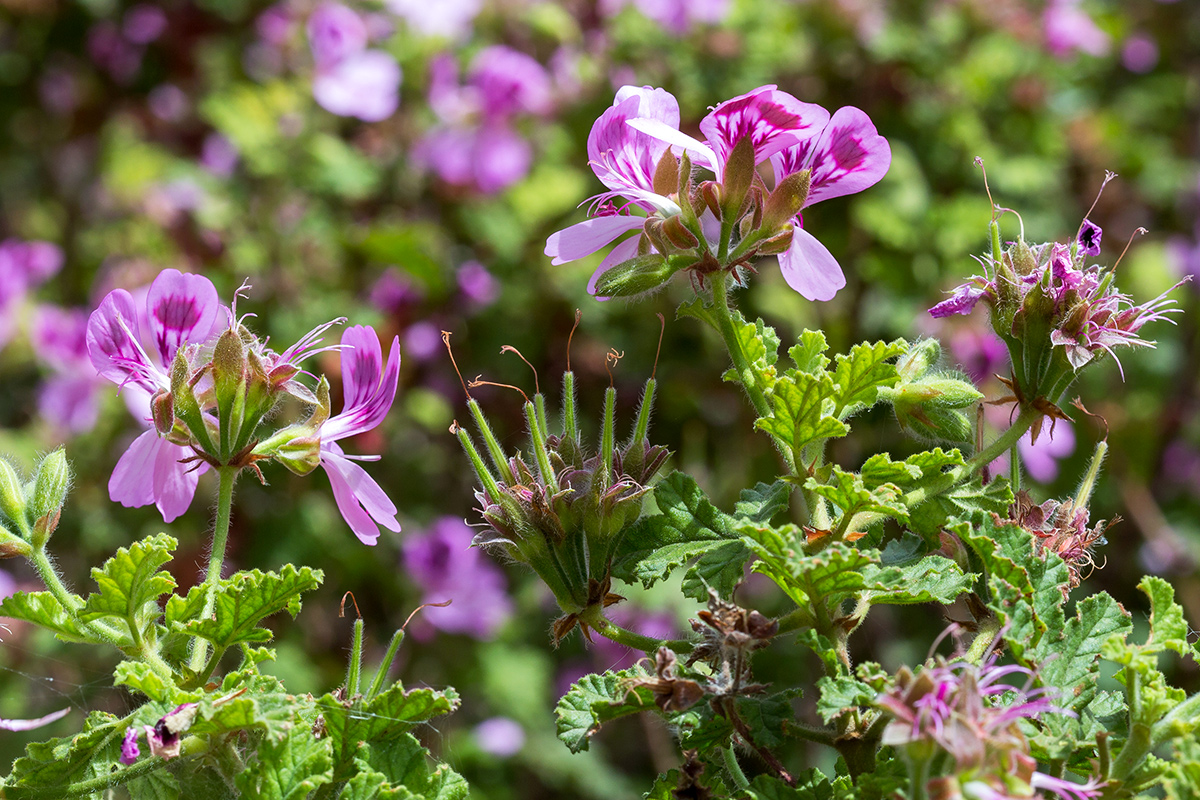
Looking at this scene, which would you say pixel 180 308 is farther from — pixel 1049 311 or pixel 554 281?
pixel 554 281

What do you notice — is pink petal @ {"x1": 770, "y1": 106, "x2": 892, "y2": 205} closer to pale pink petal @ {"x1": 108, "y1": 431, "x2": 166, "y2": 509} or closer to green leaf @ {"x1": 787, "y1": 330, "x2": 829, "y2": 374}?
green leaf @ {"x1": 787, "y1": 330, "x2": 829, "y2": 374}

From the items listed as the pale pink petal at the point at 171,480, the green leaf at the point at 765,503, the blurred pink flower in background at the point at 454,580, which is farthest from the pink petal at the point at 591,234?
the blurred pink flower in background at the point at 454,580

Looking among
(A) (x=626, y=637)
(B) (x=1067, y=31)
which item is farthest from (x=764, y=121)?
(B) (x=1067, y=31)

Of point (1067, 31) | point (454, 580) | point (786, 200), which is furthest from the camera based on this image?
point (1067, 31)

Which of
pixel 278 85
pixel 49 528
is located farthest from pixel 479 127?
pixel 49 528

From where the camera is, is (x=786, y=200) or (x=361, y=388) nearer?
(x=786, y=200)
